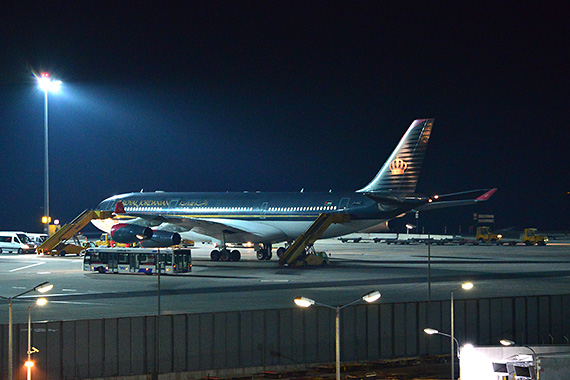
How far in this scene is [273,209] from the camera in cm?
6975

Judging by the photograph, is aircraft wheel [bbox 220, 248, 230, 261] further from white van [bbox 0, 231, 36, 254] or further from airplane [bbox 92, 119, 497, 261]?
white van [bbox 0, 231, 36, 254]

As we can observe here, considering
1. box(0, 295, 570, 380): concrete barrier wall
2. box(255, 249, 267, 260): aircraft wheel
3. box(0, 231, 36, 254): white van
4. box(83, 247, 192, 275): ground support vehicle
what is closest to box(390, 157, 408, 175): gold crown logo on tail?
box(255, 249, 267, 260): aircraft wheel

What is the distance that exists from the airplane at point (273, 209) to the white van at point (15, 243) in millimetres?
10942

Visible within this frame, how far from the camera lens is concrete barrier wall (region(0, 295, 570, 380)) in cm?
2522

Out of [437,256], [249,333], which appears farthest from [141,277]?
[437,256]

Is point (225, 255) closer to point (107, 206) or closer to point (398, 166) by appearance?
point (107, 206)

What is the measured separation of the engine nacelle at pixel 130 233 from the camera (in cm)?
6322

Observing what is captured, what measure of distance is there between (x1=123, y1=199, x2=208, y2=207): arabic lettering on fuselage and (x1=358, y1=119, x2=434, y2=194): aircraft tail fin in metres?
20.4

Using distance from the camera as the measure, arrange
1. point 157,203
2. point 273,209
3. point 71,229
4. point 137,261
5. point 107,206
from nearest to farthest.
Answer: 1. point 137,261
2. point 273,209
3. point 71,229
4. point 157,203
5. point 107,206

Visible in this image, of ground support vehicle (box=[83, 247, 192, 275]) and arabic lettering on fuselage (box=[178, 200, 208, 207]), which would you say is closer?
ground support vehicle (box=[83, 247, 192, 275])

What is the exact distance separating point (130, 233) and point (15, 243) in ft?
90.4

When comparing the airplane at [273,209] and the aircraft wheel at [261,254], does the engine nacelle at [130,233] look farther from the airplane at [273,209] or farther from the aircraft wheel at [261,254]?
the aircraft wheel at [261,254]

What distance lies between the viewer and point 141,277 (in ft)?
176

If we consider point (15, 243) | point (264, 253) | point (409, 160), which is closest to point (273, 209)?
point (264, 253)
